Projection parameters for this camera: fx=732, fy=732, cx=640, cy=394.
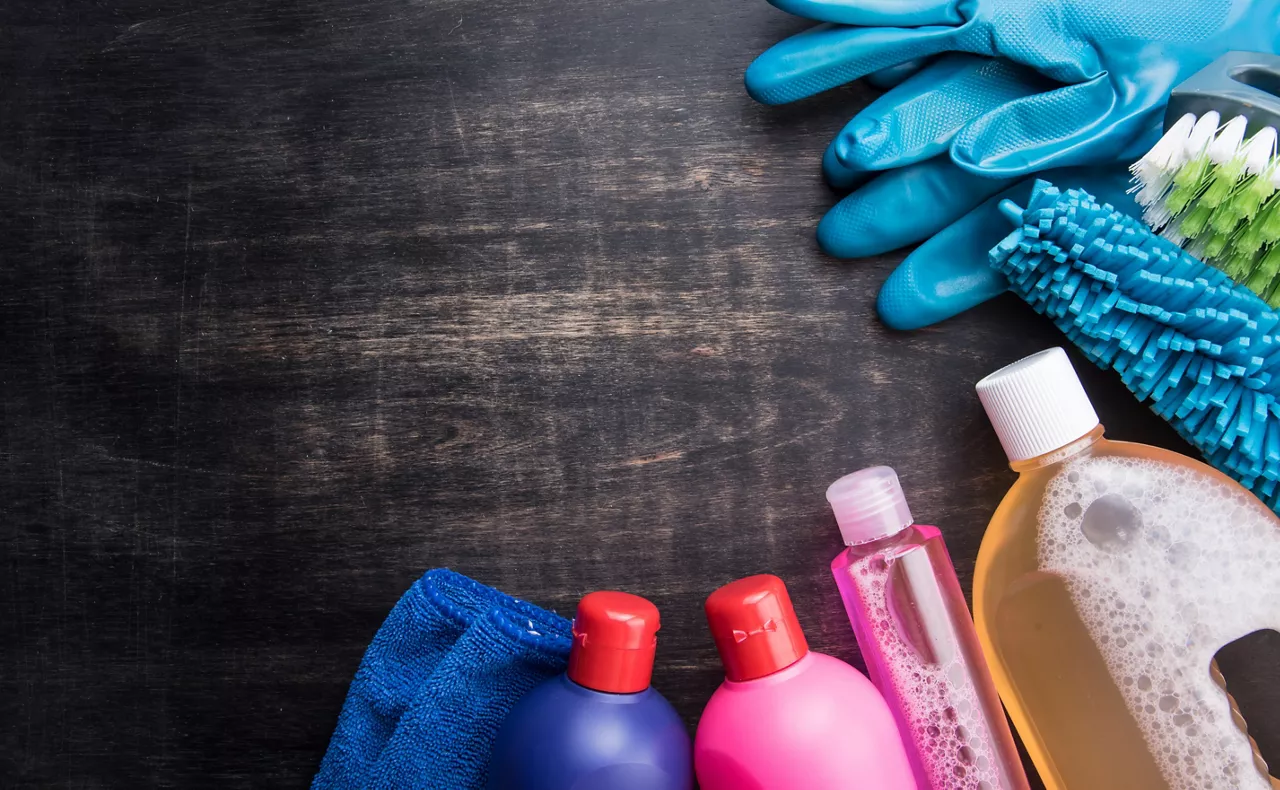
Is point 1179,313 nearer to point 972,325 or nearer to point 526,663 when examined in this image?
point 972,325

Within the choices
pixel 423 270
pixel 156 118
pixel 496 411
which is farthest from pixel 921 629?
pixel 156 118

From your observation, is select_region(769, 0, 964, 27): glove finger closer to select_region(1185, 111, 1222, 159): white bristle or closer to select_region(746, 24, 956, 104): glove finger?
select_region(746, 24, 956, 104): glove finger

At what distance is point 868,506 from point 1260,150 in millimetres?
331

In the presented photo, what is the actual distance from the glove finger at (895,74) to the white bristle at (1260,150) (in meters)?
0.21

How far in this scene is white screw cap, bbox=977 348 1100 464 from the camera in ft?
1.54

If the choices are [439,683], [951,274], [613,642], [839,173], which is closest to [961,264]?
[951,274]

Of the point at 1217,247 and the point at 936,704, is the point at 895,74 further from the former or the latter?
the point at 936,704

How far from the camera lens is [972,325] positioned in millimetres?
553

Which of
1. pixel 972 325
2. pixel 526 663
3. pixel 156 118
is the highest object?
pixel 156 118

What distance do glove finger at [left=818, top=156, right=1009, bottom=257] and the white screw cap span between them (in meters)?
0.13

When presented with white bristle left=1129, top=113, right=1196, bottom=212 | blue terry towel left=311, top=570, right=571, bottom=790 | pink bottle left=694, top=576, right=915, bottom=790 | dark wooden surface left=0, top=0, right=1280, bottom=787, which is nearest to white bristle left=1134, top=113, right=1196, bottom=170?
white bristle left=1129, top=113, right=1196, bottom=212

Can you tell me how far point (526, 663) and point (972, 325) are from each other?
41cm

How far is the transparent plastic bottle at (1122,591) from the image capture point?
0.47m

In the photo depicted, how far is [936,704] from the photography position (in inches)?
19.2
